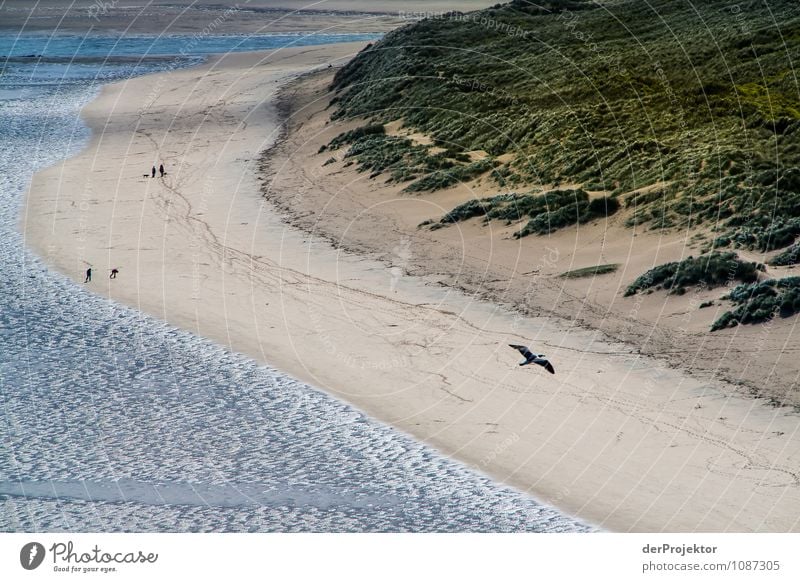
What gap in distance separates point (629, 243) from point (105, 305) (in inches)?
594

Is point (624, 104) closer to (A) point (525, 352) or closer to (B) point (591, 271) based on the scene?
(B) point (591, 271)

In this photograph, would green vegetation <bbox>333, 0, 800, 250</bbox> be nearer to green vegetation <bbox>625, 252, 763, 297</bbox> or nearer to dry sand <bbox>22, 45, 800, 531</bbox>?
green vegetation <bbox>625, 252, 763, 297</bbox>

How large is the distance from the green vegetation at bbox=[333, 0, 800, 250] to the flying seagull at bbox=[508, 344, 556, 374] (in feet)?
27.5

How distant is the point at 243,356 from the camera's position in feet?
97.8

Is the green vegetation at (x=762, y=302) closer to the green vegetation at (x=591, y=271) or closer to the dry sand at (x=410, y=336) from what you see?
the dry sand at (x=410, y=336)

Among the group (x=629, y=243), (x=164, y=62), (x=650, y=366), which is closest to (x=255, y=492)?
(x=650, y=366)

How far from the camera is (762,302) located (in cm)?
2817

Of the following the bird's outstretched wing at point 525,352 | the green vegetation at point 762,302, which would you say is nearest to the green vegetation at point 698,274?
the green vegetation at point 762,302

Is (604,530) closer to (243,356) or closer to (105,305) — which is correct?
(243,356)

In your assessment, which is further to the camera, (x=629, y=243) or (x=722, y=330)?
(x=629, y=243)
